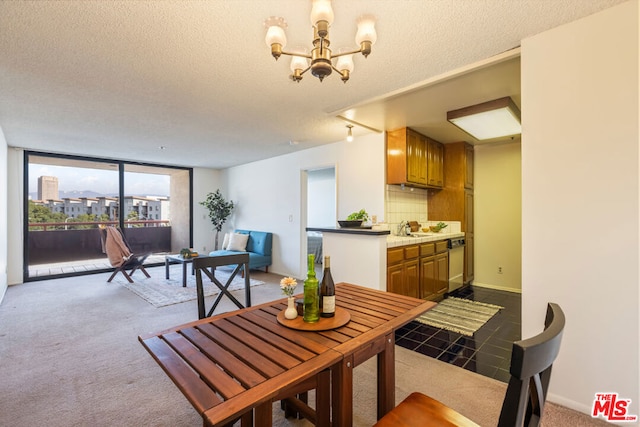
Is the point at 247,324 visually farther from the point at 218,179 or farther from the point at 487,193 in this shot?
the point at 218,179

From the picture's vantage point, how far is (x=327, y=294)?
4.77 ft

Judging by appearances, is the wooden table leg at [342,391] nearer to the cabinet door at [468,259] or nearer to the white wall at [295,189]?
the white wall at [295,189]

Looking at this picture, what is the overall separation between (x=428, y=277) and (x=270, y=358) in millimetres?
3145

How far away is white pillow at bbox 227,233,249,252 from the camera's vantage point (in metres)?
5.98

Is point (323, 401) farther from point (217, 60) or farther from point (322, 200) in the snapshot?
point (322, 200)

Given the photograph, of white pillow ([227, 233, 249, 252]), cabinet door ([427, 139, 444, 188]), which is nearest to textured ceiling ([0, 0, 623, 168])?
cabinet door ([427, 139, 444, 188])

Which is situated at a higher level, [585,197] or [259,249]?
[585,197]

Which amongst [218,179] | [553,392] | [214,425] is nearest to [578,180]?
[553,392]

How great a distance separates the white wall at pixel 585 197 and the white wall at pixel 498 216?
3.05 metres

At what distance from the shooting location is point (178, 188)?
718cm

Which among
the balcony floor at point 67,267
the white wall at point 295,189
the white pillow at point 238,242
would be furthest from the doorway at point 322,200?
the balcony floor at point 67,267

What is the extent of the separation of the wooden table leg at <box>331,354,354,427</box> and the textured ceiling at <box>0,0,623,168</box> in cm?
184

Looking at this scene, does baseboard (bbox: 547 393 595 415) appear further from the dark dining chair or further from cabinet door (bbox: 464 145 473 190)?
cabinet door (bbox: 464 145 473 190)

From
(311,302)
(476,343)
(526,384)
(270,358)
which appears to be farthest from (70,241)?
(526,384)
